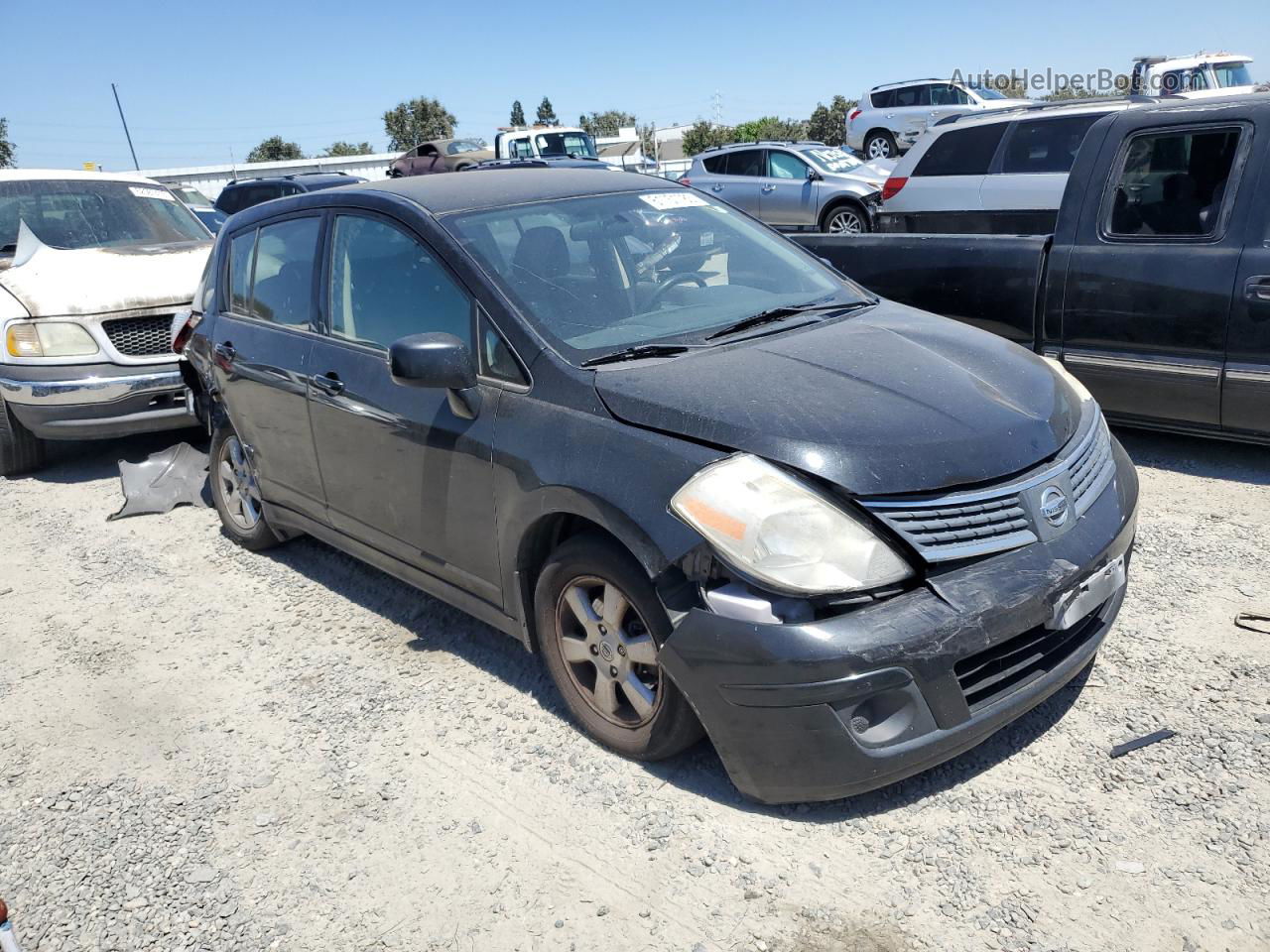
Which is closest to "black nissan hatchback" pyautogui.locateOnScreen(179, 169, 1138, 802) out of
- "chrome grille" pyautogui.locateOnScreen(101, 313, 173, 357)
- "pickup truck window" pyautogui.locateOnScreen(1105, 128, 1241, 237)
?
"pickup truck window" pyautogui.locateOnScreen(1105, 128, 1241, 237)

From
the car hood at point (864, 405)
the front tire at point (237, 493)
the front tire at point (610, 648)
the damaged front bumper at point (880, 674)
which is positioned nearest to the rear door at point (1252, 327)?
the car hood at point (864, 405)

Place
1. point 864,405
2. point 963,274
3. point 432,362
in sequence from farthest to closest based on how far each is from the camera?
point 963,274 → point 432,362 → point 864,405

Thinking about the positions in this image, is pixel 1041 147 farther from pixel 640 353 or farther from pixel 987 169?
pixel 640 353

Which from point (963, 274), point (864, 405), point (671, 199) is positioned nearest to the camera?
point (864, 405)

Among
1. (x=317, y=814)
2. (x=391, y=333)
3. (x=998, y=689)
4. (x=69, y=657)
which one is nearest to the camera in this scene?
(x=998, y=689)

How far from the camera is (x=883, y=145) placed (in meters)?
23.0

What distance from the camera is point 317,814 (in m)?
3.06

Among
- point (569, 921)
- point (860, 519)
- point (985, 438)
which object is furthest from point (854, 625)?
point (569, 921)

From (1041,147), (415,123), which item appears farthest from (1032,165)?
(415,123)

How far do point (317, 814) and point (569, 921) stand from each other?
3.14 ft

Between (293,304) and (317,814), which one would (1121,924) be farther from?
(293,304)

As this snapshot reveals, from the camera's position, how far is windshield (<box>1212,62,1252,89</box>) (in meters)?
13.8

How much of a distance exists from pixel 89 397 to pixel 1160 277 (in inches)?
247

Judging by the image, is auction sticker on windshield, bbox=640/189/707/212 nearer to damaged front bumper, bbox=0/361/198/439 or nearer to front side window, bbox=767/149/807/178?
damaged front bumper, bbox=0/361/198/439
